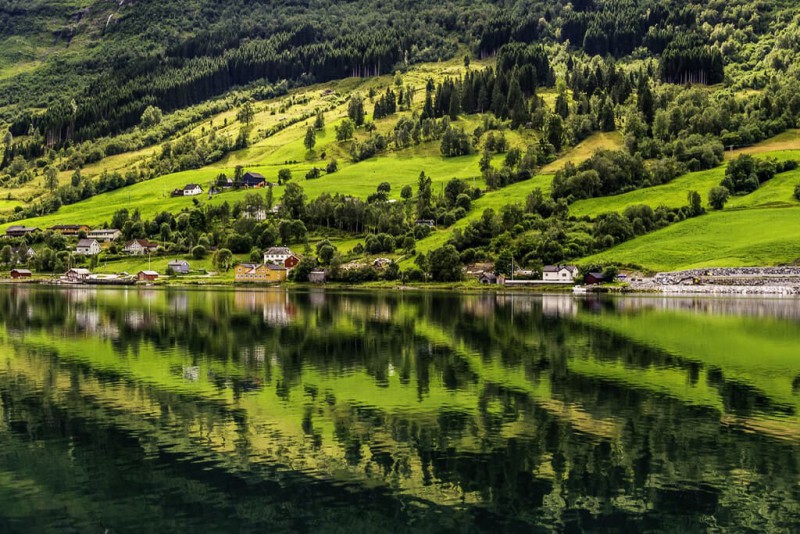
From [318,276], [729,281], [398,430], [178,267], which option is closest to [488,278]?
[318,276]

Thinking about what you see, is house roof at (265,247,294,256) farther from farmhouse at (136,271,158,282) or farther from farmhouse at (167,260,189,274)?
farmhouse at (136,271,158,282)

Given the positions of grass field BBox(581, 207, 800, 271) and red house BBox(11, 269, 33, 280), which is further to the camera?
red house BBox(11, 269, 33, 280)

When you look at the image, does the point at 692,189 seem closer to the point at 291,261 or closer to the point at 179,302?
the point at 291,261

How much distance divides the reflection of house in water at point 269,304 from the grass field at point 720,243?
205ft

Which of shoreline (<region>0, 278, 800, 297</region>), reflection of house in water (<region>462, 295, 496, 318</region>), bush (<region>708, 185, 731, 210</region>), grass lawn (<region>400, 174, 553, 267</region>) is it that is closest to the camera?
reflection of house in water (<region>462, 295, 496, 318</region>)

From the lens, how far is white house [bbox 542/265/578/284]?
516 feet

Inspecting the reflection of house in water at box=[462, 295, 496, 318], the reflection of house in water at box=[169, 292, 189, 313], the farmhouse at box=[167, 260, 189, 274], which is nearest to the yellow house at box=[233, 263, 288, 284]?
the farmhouse at box=[167, 260, 189, 274]

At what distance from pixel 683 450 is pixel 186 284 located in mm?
148484

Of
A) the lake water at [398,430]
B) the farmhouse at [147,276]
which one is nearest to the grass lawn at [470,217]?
the farmhouse at [147,276]

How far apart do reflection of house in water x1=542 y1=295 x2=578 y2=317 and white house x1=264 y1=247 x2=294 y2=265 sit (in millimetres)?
65295

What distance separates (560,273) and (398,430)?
400 ft

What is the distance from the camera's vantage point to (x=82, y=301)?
12312cm

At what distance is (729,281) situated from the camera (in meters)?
143

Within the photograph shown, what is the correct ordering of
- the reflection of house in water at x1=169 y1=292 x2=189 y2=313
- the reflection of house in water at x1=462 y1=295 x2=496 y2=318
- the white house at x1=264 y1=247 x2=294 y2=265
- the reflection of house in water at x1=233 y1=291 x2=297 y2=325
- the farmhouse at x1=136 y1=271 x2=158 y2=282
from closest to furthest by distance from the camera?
the reflection of house in water at x1=233 y1=291 x2=297 y2=325, the reflection of house in water at x1=462 y1=295 x2=496 y2=318, the reflection of house in water at x1=169 y1=292 x2=189 y2=313, the farmhouse at x1=136 y1=271 x2=158 y2=282, the white house at x1=264 y1=247 x2=294 y2=265
